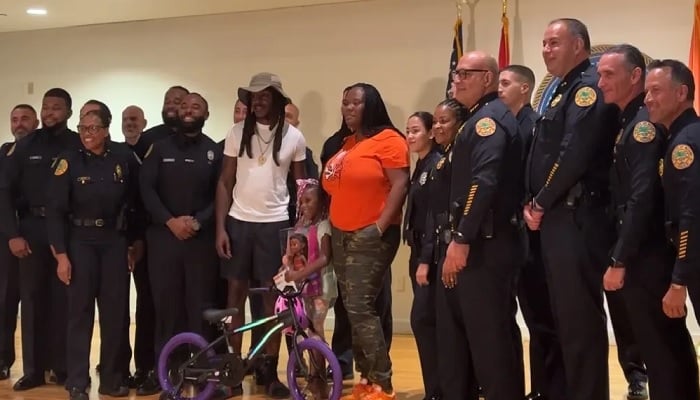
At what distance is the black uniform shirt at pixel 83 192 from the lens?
4.12 meters

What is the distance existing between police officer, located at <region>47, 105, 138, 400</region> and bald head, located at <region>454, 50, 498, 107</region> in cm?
200

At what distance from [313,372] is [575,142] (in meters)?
1.80

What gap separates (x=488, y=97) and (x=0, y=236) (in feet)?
10.7

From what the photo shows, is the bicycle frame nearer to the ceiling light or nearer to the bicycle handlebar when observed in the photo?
the bicycle handlebar

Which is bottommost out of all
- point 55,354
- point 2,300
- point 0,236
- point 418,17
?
point 55,354

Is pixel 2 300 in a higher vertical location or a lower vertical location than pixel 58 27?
lower

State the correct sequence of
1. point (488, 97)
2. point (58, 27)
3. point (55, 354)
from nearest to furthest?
point (488, 97) → point (55, 354) → point (58, 27)

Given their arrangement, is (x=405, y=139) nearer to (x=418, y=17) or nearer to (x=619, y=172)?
(x=619, y=172)

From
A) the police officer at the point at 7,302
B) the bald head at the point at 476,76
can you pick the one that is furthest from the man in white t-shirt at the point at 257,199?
the police officer at the point at 7,302

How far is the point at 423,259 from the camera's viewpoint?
11.8ft

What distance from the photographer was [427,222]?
361 centimetres

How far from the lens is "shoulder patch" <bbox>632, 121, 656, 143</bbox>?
2744mm

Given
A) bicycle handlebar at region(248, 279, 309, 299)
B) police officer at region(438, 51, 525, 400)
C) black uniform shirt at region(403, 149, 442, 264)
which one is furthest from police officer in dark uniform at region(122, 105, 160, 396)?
police officer at region(438, 51, 525, 400)

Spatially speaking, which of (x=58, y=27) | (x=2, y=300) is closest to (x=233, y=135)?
(x=2, y=300)
